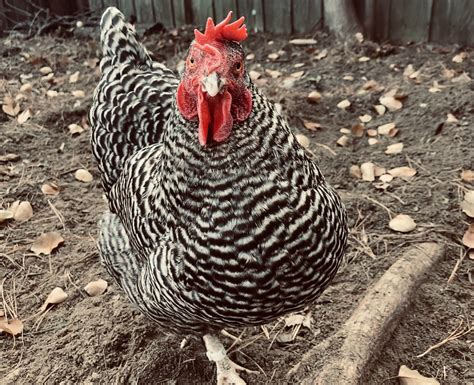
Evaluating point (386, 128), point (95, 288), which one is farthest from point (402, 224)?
point (95, 288)

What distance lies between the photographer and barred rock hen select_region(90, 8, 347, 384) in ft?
3.85

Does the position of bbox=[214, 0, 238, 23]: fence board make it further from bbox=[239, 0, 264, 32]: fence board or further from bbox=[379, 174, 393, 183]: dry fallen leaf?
bbox=[379, 174, 393, 183]: dry fallen leaf

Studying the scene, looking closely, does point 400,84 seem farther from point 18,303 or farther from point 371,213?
point 18,303

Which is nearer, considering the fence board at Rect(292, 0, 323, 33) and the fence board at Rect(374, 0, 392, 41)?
the fence board at Rect(374, 0, 392, 41)

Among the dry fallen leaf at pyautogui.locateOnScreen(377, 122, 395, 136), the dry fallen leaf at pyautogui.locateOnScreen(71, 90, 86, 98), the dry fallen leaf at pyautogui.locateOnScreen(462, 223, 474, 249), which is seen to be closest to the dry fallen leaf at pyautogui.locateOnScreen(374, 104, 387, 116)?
the dry fallen leaf at pyautogui.locateOnScreen(377, 122, 395, 136)

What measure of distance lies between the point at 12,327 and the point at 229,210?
1.20 meters

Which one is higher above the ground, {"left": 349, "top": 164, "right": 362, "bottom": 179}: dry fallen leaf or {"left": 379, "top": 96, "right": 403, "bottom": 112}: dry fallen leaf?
{"left": 379, "top": 96, "right": 403, "bottom": 112}: dry fallen leaf

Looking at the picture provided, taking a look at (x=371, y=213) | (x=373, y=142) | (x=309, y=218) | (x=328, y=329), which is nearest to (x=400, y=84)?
(x=373, y=142)

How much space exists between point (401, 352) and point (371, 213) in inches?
29.6

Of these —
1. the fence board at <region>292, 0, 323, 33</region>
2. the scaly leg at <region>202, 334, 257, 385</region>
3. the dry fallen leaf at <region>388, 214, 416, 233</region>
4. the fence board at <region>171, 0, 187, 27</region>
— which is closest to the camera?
the scaly leg at <region>202, 334, 257, 385</region>

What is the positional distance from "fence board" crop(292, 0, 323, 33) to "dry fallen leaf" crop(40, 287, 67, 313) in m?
3.21

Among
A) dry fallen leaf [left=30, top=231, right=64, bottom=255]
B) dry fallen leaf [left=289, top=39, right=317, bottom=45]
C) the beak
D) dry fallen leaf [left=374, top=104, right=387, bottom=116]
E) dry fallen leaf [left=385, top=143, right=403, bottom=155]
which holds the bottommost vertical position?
dry fallen leaf [left=30, top=231, right=64, bottom=255]

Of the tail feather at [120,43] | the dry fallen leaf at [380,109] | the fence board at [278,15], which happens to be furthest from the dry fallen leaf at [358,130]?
the fence board at [278,15]

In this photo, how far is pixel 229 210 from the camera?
124cm
